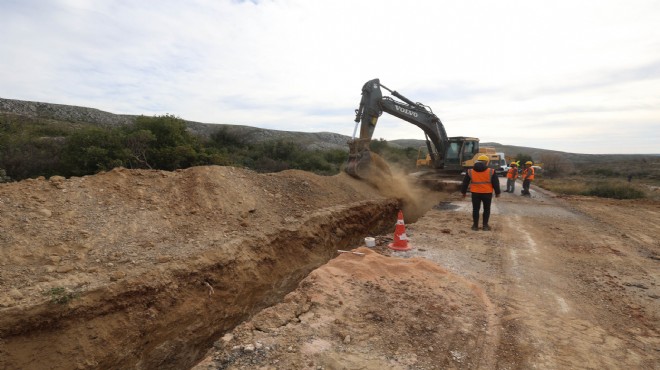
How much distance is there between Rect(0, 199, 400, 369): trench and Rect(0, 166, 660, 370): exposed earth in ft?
0.06

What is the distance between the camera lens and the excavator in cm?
1157

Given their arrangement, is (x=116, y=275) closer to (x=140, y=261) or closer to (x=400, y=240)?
(x=140, y=261)

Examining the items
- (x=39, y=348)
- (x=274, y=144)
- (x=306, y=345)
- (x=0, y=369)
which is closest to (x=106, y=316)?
(x=39, y=348)

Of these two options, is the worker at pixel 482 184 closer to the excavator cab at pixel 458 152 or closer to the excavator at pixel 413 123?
the excavator at pixel 413 123

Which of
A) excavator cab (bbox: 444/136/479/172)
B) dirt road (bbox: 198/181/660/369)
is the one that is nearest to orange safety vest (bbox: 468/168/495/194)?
dirt road (bbox: 198/181/660/369)

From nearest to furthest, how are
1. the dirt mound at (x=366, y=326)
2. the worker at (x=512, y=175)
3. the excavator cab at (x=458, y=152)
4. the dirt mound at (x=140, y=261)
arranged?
the dirt mound at (x=366, y=326) < the dirt mound at (x=140, y=261) < the worker at (x=512, y=175) < the excavator cab at (x=458, y=152)

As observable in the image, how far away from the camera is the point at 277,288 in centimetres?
616

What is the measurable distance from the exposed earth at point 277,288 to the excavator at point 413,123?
4.10m

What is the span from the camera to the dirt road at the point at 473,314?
3.00 m

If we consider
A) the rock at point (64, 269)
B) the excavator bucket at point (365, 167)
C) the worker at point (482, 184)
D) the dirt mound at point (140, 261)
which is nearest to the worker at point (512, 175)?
the excavator bucket at point (365, 167)

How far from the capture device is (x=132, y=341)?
4.45m

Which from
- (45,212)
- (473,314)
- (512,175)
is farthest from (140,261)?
(512,175)

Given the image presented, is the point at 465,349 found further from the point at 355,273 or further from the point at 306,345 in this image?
the point at 355,273

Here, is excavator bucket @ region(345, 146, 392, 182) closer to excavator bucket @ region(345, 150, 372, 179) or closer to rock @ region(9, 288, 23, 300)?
excavator bucket @ region(345, 150, 372, 179)
